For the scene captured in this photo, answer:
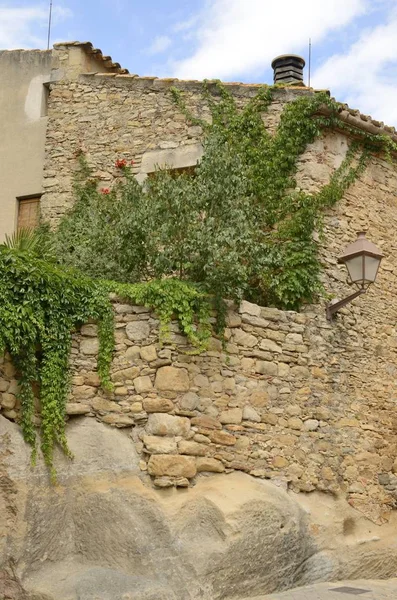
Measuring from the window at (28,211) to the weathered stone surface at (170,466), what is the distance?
5.87 meters

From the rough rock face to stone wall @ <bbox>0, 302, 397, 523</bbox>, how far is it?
0.88 feet

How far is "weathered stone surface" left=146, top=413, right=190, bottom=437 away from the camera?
847 centimetres

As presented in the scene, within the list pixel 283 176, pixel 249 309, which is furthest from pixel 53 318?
pixel 283 176

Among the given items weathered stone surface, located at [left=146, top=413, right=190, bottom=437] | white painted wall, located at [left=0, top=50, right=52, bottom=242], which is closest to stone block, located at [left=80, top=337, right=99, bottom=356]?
weathered stone surface, located at [left=146, top=413, right=190, bottom=437]

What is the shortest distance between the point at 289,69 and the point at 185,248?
6.16 meters

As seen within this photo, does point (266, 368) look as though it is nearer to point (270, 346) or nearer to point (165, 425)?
point (270, 346)

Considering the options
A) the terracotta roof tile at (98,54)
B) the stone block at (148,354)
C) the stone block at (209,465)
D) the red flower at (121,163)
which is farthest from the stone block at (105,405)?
the terracotta roof tile at (98,54)

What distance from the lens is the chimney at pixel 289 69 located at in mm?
13719

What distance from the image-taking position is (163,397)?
28.1 feet

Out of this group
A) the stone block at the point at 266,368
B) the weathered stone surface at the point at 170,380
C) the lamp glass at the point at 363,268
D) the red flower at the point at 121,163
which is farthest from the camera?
the red flower at the point at 121,163

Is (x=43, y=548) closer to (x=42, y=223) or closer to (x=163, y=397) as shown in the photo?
(x=163, y=397)

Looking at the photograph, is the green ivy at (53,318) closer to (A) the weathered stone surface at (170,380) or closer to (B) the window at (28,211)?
(A) the weathered stone surface at (170,380)

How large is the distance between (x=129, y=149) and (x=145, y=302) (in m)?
4.55

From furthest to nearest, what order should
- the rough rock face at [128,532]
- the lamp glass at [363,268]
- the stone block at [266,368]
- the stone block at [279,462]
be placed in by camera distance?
the lamp glass at [363,268] < the stone block at [266,368] < the stone block at [279,462] < the rough rock face at [128,532]
